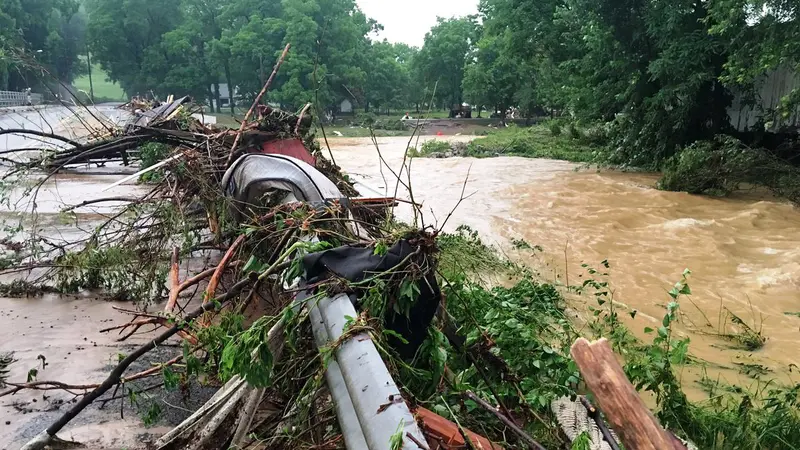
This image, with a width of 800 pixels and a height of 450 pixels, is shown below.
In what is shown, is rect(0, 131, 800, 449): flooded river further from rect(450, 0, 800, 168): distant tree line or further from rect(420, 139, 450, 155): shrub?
rect(420, 139, 450, 155): shrub

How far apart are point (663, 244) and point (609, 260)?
54.7 inches

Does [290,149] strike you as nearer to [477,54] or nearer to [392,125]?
[392,125]

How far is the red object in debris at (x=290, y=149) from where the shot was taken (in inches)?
233

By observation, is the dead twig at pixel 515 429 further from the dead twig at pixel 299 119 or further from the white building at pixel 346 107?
the white building at pixel 346 107

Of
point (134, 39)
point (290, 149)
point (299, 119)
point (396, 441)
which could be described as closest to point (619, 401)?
point (396, 441)

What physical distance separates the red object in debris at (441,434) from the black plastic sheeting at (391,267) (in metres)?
0.53

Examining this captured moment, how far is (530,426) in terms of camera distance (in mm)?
2688

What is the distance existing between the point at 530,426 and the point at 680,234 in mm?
7617

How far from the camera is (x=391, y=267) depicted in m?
2.51

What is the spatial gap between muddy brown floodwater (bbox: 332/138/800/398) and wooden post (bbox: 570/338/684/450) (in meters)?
2.55

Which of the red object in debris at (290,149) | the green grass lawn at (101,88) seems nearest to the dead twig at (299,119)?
the red object in debris at (290,149)

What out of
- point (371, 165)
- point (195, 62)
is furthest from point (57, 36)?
point (371, 165)

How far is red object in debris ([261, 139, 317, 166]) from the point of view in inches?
233

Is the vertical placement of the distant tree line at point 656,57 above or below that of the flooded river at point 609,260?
above
